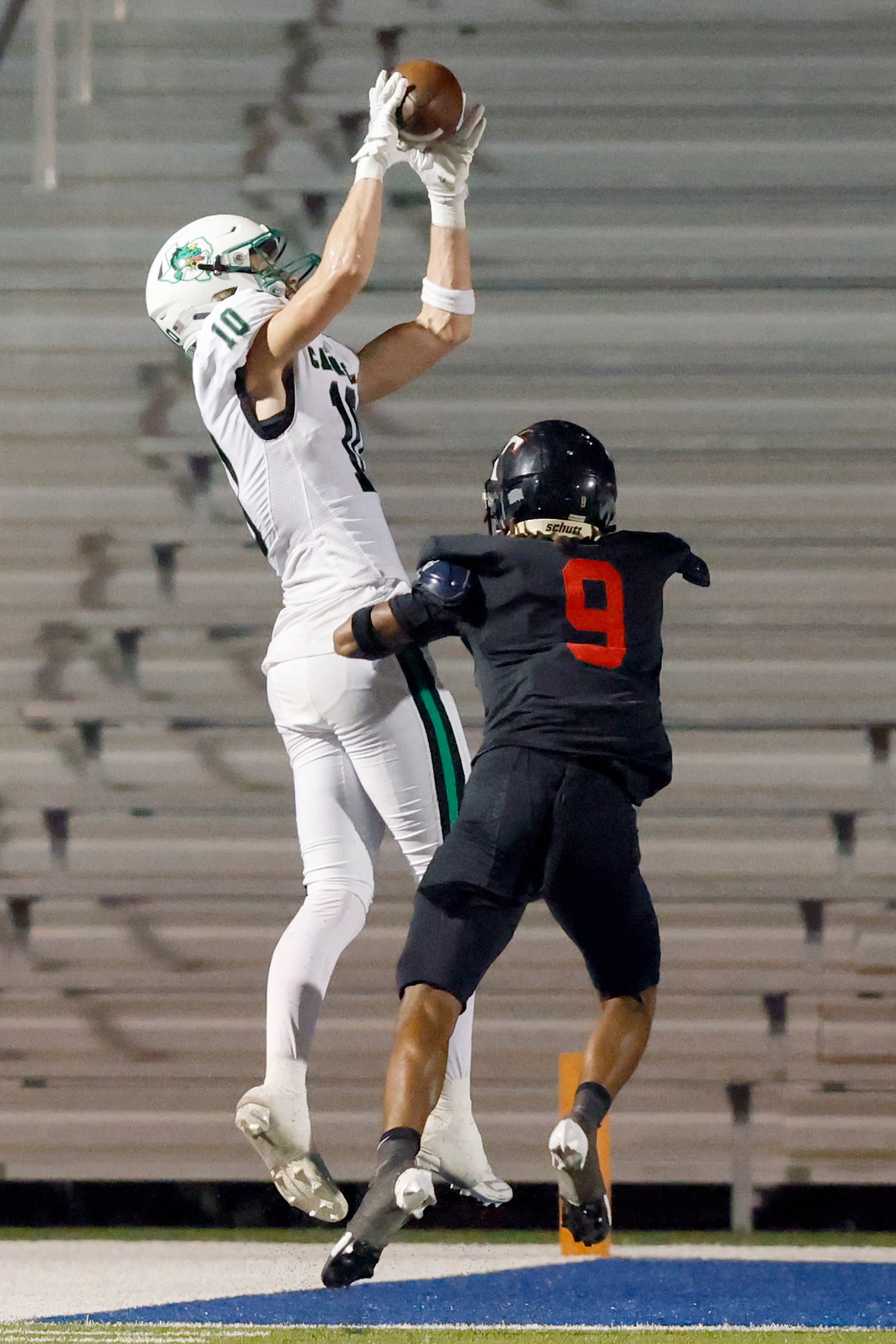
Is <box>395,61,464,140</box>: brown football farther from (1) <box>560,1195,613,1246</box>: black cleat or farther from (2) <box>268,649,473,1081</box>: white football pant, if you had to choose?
(1) <box>560,1195,613,1246</box>: black cleat

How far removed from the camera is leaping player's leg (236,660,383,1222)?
2900 millimetres

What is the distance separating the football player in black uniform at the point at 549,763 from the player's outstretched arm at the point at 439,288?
0.60m

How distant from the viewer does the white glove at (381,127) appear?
119 inches

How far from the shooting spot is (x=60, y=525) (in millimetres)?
4984

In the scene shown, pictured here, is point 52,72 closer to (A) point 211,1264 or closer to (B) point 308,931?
(B) point 308,931

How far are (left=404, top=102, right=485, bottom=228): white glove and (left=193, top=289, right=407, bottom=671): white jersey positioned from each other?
1.21ft

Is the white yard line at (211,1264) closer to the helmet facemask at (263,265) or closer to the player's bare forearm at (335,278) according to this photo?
the player's bare forearm at (335,278)

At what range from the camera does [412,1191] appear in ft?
8.35

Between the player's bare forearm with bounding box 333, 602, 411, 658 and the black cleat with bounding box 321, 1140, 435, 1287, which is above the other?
the player's bare forearm with bounding box 333, 602, 411, 658

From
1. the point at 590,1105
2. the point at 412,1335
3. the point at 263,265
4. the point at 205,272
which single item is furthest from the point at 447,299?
the point at 412,1335

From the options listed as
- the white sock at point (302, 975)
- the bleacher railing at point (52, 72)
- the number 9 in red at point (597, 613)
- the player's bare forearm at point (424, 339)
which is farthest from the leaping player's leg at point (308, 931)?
the bleacher railing at point (52, 72)

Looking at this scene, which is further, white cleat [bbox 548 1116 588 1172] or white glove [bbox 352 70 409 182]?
white glove [bbox 352 70 409 182]

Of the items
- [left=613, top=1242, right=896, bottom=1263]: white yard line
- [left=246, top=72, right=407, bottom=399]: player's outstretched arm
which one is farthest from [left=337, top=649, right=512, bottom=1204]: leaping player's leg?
[left=613, top=1242, right=896, bottom=1263]: white yard line

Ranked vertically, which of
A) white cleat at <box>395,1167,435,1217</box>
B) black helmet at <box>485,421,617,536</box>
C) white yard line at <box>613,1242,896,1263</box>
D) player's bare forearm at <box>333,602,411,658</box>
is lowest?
white yard line at <box>613,1242,896,1263</box>
